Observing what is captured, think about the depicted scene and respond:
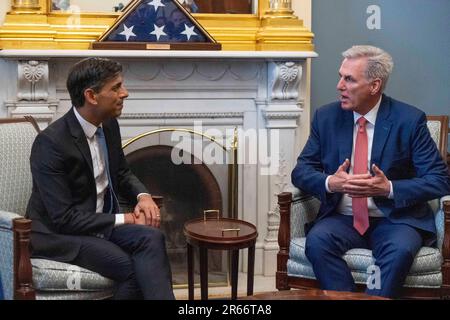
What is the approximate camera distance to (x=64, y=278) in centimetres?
269

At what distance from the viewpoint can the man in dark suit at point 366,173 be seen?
2.92 metres

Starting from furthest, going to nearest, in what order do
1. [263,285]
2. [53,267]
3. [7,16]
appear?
1. [263,285]
2. [7,16]
3. [53,267]

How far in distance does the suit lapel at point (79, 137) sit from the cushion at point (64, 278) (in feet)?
1.28

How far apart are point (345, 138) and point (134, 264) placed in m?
1.03

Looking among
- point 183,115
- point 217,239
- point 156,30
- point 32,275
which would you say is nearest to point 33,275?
point 32,275

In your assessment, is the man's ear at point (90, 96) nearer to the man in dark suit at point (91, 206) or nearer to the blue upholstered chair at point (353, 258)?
the man in dark suit at point (91, 206)

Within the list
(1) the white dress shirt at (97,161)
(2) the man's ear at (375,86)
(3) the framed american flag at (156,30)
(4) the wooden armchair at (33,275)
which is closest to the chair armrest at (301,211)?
(2) the man's ear at (375,86)

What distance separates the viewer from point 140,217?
2.91m

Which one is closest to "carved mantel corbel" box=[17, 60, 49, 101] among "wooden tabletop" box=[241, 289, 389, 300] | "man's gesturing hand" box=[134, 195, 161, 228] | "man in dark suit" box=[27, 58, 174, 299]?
"man in dark suit" box=[27, 58, 174, 299]

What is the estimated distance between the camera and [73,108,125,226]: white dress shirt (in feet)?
9.55

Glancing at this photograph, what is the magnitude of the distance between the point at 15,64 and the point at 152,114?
71 cm

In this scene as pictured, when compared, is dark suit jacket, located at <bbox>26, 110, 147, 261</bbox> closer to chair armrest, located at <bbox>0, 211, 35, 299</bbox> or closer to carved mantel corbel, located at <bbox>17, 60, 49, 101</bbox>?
chair armrest, located at <bbox>0, 211, 35, 299</bbox>
